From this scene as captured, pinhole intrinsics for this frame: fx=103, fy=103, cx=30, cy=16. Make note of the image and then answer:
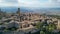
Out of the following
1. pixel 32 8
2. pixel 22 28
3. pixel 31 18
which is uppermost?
pixel 32 8

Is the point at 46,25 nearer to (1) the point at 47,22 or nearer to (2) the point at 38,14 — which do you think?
(1) the point at 47,22

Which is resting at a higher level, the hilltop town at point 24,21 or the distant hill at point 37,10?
the distant hill at point 37,10

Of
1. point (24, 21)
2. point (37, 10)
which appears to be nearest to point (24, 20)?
point (24, 21)

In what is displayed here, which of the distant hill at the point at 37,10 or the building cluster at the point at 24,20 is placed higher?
the distant hill at the point at 37,10

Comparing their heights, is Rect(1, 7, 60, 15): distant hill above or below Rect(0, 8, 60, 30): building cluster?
above

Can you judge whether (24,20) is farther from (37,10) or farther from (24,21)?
(37,10)

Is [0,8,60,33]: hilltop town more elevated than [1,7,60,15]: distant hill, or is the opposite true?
[1,7,60,15]: distant hill

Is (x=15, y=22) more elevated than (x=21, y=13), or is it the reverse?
(x=21, y=13)

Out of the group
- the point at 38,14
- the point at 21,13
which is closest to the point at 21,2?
the point at 21,13
